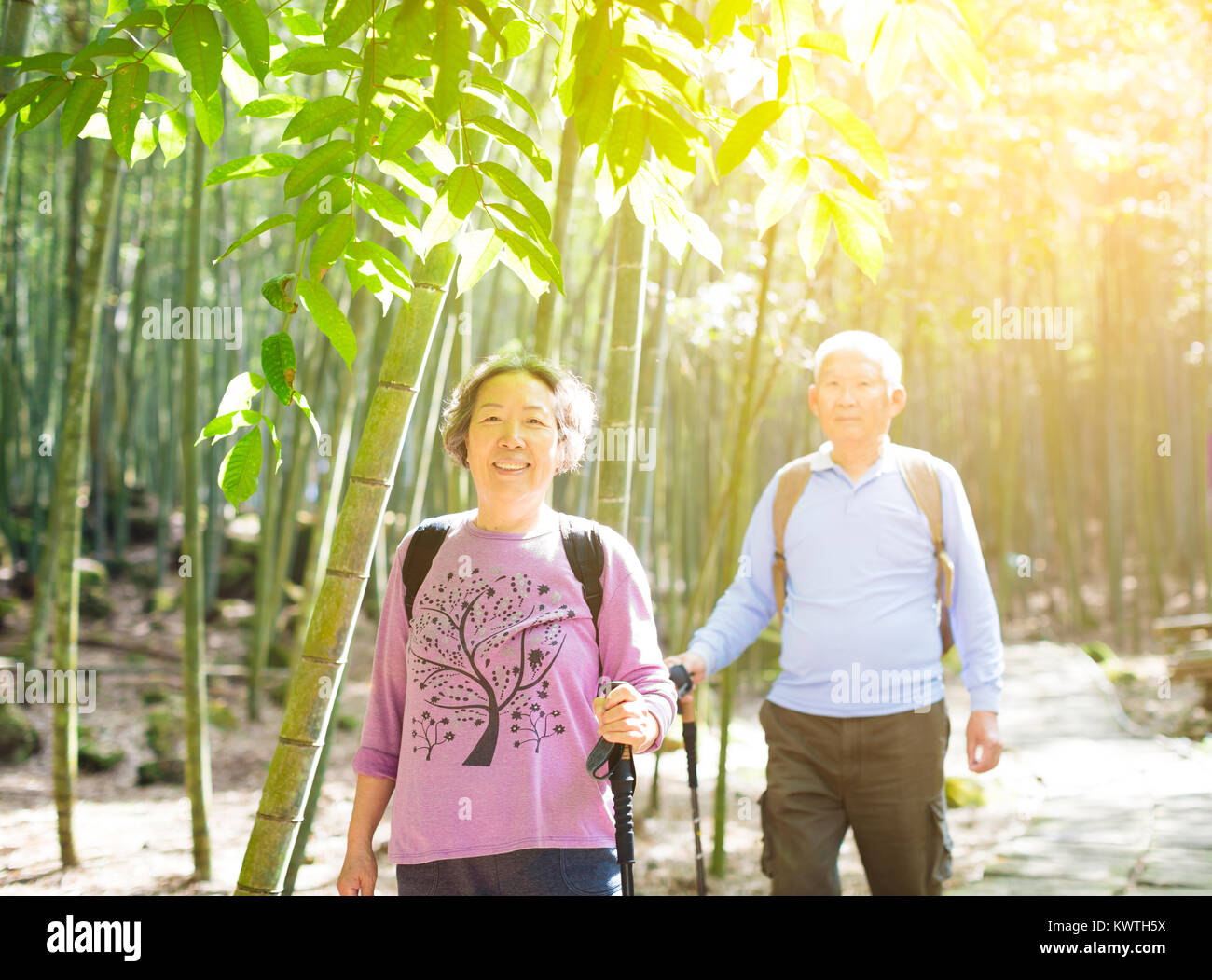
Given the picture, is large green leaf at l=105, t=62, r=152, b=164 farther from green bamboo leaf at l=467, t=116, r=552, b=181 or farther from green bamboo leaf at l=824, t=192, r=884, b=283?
green bamboo leaf at l=824, t=192, r=884, b=283

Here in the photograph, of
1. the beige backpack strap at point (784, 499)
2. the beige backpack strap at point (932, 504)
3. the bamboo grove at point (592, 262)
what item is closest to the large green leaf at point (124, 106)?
the bamboo grove at point (592, 262)

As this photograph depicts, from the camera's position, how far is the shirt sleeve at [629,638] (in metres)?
1.36

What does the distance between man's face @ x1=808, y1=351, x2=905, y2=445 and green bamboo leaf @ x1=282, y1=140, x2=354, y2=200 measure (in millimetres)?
1196

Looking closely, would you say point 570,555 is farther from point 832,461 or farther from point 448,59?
point 832,461

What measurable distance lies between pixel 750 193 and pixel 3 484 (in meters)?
6.01

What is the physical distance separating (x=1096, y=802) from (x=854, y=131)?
3566 millimetres

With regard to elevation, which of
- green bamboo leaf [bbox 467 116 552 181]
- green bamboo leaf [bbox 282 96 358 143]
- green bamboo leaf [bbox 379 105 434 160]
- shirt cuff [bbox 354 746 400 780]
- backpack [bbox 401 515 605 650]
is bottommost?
shirt cuff [bbox 354 746 400 780]

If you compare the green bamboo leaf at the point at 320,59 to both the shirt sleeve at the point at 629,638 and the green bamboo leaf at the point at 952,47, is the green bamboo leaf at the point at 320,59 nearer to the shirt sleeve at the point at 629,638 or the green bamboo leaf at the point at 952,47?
the green bamboo leaf at the point at 952,47

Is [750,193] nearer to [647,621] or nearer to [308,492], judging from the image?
[647,621]

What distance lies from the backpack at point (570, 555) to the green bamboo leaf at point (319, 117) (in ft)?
1.70

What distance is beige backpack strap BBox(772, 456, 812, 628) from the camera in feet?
6.91

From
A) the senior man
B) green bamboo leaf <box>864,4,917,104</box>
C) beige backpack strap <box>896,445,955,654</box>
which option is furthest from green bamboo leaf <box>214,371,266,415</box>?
beige backpack strap <box>896,445,955,654</box>
